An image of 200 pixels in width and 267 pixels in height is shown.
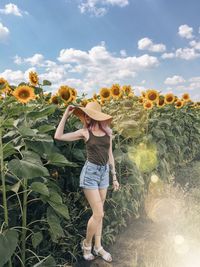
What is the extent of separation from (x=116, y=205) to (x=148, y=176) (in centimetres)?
126

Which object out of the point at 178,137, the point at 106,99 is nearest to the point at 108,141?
the point at 106,99

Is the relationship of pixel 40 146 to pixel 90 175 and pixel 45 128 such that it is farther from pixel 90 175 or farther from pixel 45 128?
pixel 90 175

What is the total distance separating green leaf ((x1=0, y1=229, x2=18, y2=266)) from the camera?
258 centimetres

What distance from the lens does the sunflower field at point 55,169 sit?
285 cm

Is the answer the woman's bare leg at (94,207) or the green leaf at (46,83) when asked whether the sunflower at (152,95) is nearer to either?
the green leaf at (46,83)


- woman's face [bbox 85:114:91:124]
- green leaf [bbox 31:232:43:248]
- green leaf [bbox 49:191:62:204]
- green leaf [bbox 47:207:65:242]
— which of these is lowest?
green leaf [bbox 31:232:43:248]

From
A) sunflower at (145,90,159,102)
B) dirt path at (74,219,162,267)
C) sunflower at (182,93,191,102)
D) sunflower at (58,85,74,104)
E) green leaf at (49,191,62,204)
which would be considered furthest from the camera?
sunflower at (182,93,191,102)

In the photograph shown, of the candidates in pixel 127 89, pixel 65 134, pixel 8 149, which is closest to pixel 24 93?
pixel 65 134

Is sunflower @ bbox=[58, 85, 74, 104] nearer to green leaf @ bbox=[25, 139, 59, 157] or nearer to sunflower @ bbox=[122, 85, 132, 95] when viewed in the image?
green leaf @ bbox=[25, 139, 59, 157]

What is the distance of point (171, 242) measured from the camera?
442cm

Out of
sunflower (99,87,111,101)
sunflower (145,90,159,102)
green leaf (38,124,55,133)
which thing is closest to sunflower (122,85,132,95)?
sunflower (145,90,159,102)

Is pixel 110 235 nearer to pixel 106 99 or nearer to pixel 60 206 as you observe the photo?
pixel 60 206

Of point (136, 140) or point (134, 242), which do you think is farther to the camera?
point (136, 140)

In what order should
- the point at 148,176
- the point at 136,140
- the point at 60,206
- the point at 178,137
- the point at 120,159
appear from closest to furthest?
the point at 60,206 → the point at 120,159 → the point at 136,140 → the point at 148,176 → the point at 178,137
